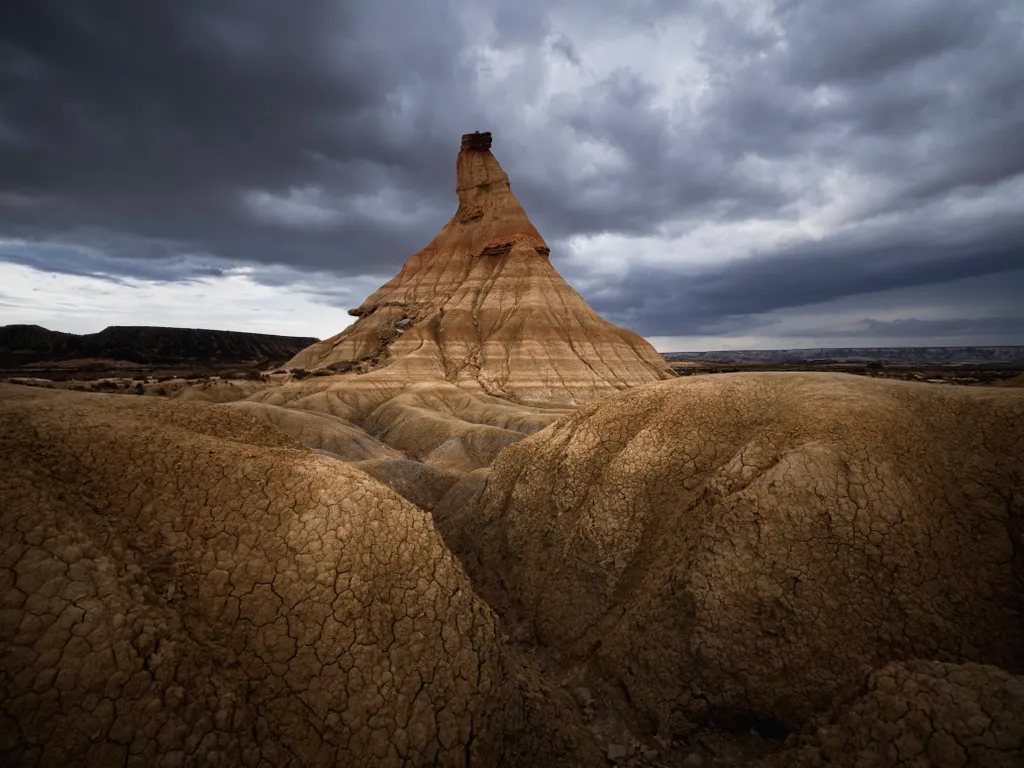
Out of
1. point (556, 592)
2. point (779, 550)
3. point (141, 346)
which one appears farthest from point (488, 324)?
point (141, 346)

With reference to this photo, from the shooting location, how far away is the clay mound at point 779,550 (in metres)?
5.87

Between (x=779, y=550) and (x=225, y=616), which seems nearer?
(x=225, y=616)

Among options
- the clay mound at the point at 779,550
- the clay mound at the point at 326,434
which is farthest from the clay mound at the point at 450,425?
the clay mound at the point at 779,550

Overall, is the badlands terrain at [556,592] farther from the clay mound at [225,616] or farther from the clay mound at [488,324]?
the clay mound at [488,324]

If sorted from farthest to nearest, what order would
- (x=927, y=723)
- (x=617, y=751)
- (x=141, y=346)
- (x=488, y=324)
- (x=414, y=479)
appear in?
(x=141, y=346) → (x=488, y=324) → (x=414, y=479) → (x=617, y=751) → (x=927, y=723)

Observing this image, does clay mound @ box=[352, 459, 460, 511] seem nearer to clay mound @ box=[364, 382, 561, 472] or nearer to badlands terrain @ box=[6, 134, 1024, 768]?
clay mound @ box=[364, 382, 561, 472]

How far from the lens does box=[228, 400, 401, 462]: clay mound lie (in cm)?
2555

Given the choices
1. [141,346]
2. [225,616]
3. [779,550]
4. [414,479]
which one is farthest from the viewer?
[141,346]

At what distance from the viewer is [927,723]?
414 centimetres

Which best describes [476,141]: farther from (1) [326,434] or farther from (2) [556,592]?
(2) [556,592]

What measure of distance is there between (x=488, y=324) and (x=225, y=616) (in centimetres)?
5037

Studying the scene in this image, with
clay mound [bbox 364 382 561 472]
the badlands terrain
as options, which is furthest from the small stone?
clay mound [bbox 364 382 561 472]

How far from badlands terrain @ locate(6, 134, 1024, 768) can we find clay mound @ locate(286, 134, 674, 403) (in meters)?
36.3

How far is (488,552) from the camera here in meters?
10.6
